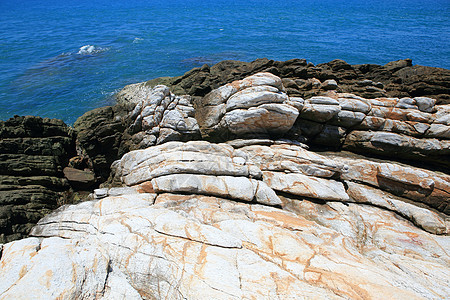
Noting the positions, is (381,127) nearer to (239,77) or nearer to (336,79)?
(336,79)

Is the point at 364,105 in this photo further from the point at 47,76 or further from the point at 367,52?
the point at 47,76

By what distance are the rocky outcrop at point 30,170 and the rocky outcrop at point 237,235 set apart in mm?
2068

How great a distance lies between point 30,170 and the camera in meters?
12.4

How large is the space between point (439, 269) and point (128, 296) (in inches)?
396

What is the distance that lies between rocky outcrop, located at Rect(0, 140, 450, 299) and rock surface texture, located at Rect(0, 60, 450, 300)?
45mm

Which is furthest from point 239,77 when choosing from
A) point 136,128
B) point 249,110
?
point 136,128

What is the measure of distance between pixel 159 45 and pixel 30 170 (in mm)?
37930

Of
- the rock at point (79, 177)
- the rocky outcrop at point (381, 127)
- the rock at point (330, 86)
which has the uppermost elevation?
the rock at point (330, 86)

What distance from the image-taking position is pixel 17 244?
7.45m

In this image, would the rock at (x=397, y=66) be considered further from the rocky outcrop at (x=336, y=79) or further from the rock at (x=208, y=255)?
the rock at (x=208, y=255)

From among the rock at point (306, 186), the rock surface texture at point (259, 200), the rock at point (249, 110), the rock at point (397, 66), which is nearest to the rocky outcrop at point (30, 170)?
the rock surface texture at point (259, 200)

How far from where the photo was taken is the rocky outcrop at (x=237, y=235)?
6180 mm

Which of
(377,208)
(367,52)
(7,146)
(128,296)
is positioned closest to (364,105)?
(377,208)

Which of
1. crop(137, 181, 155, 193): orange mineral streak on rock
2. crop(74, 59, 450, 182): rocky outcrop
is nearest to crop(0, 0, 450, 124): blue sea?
crop(74, 59, 450, 182): rocky outcrop
